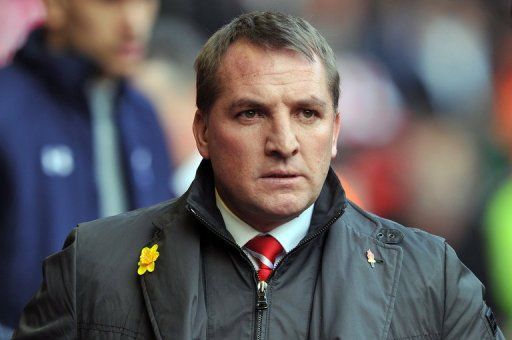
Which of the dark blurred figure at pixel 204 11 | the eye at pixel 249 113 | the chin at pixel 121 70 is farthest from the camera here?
the dark blurred figure at pixel 204 11

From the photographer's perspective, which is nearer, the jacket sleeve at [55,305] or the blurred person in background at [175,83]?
the jacket sleeve at [55,305]

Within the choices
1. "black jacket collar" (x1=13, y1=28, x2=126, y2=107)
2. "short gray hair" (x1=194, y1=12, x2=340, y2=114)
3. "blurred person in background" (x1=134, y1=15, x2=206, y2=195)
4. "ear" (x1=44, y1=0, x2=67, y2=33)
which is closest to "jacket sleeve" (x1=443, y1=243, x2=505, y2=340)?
"short gray hair" (x1=194, y1=12, x2=340, y2=114)

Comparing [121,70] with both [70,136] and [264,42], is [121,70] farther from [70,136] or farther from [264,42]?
[264,42]

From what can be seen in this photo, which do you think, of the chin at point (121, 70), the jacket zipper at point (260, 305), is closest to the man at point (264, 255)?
the jacket zipper at point (260, 305)

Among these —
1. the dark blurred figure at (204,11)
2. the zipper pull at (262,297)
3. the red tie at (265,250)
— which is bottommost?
the zipper pull at (262,297)

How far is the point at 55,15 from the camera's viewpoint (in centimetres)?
536

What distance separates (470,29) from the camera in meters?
6.21

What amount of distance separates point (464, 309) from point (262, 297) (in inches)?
24.0

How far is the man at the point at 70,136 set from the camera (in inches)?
205

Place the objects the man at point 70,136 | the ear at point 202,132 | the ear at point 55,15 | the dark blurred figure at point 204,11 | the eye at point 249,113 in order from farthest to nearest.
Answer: the dark blurred figure at point 204,11, the ear at point 55,15, the man at point 70,136, the ear at point 202,132, the eye at point 249,113

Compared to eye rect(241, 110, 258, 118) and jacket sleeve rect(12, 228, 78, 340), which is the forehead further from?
jacket sleeve rect(12, 228, 78, 340)

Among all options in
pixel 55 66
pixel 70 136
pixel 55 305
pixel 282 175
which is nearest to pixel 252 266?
pixel 282 175

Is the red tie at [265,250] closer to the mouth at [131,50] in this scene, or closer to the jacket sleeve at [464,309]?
the jacket sleeve at [464,309]

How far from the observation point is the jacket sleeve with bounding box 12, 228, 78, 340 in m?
3.05
